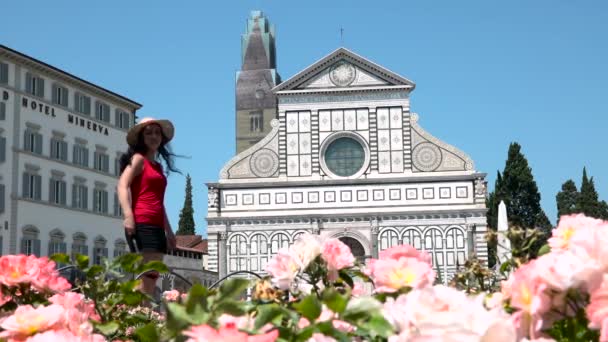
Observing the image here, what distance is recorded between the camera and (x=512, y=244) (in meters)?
2.17

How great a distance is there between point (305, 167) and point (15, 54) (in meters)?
14.6

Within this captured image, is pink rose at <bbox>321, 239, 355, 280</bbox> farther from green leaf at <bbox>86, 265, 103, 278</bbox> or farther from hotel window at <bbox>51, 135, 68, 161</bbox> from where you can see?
hotel window at <bbox>51, 135, 68, 161</bbox>

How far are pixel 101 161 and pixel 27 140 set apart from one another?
494 cm

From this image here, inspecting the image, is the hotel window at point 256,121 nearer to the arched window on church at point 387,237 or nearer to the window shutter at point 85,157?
the arched window on church at point 387,237

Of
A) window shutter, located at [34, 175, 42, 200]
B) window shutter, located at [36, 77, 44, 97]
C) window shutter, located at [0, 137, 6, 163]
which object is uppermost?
window shutter, located at [36, 77, 44, 97]

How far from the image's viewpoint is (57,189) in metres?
33.2

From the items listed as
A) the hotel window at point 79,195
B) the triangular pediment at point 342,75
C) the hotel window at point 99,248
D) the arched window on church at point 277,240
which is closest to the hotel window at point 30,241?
the hotel window at point 79,195

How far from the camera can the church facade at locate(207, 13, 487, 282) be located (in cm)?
3894

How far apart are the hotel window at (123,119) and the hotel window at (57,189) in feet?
15.5

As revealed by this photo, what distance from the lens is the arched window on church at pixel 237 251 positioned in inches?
1569

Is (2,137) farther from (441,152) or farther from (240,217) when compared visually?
(441,152)

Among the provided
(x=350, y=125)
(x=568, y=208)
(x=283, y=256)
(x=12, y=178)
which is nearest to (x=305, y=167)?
(x=350, y=125)

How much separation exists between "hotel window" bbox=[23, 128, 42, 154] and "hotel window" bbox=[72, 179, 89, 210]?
2.53 metres

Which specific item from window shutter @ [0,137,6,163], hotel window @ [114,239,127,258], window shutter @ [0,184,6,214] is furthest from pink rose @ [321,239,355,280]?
hotel window @ [114,239,127,258]
